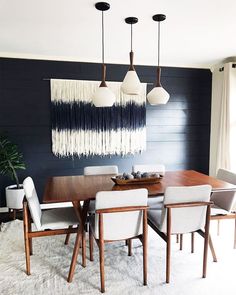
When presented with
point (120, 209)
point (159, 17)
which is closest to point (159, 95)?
point (159, 17)

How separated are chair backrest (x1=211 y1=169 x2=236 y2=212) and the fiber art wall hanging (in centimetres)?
161

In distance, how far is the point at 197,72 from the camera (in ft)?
14.6

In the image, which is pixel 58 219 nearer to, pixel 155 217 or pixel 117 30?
pixel 155 217

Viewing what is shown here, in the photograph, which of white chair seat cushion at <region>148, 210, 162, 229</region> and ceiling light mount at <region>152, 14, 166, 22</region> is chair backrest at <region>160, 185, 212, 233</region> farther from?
ceiling light mount at <region>152, 14, 166, 22</region>

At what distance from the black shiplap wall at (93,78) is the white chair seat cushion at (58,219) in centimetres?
152

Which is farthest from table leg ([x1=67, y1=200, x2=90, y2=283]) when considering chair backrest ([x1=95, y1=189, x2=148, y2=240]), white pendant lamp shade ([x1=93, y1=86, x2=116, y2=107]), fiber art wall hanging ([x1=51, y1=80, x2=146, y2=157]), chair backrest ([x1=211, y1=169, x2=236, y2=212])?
fiber art wall hanging ([x1=51, y1=80, x2=146, y2=157])

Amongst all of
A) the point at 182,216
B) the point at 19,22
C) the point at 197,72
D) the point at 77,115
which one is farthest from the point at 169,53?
the point at 182,216

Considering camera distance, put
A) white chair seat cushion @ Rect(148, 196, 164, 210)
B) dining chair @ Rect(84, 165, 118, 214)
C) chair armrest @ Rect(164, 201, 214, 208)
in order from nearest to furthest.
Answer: chair armrest @ Rect(164, 201, 214, 208), white chair seat cushion @ Rect(148, 196, 164, 210), dining chair @ Rect(84, 165, 118, 214)

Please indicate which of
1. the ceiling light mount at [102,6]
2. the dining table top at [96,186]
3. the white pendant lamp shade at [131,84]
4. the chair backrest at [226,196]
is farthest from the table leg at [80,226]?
the ceiling light mount at [102,6]

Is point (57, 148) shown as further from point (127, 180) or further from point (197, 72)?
point (197, 72)

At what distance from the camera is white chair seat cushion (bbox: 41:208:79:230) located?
7.63ft

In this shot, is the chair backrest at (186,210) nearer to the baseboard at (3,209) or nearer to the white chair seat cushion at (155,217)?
the white chair seat cushion at (155,217)

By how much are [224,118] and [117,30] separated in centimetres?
231

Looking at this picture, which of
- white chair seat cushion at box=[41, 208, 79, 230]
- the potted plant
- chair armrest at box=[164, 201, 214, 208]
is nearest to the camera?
chair armrest at box=[164, 201, 214, 208]
